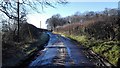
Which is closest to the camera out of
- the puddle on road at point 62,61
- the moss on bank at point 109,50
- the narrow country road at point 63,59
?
the narrow country road at point 63,59

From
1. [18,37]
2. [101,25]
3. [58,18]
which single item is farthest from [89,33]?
[58,18]

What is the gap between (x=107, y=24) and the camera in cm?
3769

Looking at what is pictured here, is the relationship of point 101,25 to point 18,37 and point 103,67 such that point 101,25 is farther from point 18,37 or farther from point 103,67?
point 103,67

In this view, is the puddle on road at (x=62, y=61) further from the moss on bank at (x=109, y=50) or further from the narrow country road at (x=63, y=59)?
the moss on bank at (x=109, y=50)

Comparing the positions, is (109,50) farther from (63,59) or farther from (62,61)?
(62,61)

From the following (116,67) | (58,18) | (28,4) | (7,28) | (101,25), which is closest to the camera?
(116,67)

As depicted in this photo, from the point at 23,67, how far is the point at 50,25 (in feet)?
427

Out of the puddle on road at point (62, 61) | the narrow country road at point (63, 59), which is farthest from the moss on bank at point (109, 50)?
the puddle on road at point (62, 61)

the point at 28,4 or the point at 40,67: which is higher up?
the point at 28,4

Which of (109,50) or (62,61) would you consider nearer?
(62,61)

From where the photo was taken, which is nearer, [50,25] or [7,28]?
[7,28]

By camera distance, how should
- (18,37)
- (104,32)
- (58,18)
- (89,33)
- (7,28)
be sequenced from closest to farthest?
(7,28), (18,37), (104,32), (89,33), (58,18)

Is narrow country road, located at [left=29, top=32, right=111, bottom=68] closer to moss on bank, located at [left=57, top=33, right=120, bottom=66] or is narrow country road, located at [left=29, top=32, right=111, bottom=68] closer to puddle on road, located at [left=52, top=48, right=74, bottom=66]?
puddle on road, located at [left=52, top=48, right=74, bottom=66]

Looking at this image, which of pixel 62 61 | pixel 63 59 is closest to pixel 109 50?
pixel 63 59
